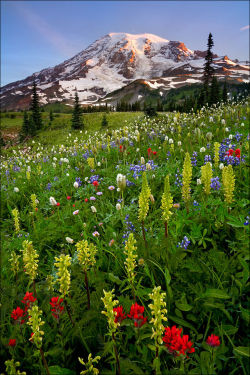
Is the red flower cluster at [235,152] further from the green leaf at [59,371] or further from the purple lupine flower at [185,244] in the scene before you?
the green leaf at [59,371]

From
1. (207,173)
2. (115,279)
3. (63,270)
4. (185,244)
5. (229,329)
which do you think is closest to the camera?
(63,270)

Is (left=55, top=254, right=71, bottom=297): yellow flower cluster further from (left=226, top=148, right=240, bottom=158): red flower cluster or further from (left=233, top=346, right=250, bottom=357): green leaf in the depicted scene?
(left=226, top=148, right=240, bottom=158): red flower cluster

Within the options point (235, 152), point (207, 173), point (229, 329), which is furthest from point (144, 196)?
point (235, 152)

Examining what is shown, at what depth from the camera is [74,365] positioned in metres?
1.57

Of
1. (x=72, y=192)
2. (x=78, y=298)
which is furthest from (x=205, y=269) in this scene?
(x=72, y=192)

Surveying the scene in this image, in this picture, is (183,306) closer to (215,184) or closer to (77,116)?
(215,184)

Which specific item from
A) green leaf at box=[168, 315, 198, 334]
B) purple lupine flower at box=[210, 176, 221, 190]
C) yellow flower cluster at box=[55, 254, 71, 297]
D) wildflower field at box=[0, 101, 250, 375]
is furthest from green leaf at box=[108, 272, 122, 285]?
purple lupine flower at box=[210, 176, 221, 190]

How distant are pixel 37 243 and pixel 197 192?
8.56 feet

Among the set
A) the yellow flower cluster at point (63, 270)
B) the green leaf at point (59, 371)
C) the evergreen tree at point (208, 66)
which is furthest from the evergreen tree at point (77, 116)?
the green leaf at point (59, 371)

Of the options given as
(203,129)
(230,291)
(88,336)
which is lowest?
(88,336)

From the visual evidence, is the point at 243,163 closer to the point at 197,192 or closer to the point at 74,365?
the point at 197,192

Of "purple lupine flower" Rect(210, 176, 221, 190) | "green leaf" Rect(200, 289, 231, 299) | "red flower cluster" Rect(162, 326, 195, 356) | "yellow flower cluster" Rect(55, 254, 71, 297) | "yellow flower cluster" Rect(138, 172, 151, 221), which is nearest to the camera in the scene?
"red flower cluster" Rect(162, 326, 195, 356)

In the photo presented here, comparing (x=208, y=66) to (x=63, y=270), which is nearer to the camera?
(x=63, y=270)

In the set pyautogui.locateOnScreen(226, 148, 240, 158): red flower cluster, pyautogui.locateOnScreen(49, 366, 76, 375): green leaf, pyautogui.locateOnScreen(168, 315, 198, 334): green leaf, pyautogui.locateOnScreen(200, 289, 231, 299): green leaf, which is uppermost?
pyautogui.locateOnScreen(226, 148, 240, 158): red flower cluster
